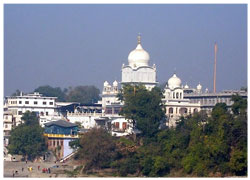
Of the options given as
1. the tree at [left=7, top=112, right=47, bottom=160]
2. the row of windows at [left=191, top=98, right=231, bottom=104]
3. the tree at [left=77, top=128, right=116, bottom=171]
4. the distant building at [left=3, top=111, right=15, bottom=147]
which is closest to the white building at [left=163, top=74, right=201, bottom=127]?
the row of windows at [left=191, top=98, right=231, bottom=104]

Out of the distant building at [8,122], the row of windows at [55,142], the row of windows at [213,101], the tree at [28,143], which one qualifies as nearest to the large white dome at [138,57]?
the row of windows at [213,101]

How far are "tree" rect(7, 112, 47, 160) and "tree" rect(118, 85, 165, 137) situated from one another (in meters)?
3.74

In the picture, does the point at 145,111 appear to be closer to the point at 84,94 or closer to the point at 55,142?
the point at 55,142

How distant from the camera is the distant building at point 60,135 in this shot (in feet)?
138

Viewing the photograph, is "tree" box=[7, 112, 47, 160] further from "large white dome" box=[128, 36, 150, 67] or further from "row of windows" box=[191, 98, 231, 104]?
"row of windows" box=[191, 98, 231, 104]

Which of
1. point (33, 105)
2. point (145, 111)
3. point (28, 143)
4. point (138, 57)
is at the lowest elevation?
A: point (28, 143)

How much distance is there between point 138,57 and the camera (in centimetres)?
5031

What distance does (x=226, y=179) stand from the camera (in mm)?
31516

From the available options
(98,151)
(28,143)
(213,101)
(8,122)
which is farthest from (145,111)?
(8,122)

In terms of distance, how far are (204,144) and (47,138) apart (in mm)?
10447

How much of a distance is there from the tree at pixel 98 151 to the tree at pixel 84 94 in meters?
28.2

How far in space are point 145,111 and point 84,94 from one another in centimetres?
2735

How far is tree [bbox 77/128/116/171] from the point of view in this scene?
1436 inches

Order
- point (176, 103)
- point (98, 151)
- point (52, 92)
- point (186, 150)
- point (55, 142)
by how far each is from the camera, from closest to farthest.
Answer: point (186, 150) < point (98, 151) < point (55, 142) < point (176, 103) < point (52, 92)
